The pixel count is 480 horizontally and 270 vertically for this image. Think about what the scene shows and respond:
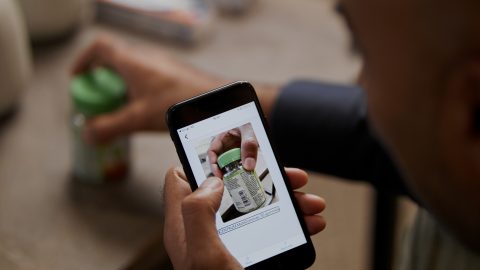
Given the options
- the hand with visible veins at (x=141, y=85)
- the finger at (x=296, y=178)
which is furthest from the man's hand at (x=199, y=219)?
the hand with visible veins at (x=141, y=85)

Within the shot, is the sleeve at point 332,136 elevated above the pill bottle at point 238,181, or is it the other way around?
the pill bottle at point 238,181

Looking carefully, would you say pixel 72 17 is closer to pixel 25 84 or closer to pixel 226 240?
pixel 25 84

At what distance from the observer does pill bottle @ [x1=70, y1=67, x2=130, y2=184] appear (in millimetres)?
675

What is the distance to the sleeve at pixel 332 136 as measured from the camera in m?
0.73

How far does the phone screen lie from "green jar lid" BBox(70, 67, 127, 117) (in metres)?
0.25

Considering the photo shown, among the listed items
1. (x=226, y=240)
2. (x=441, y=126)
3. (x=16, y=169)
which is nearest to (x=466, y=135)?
(x=441, y=126)

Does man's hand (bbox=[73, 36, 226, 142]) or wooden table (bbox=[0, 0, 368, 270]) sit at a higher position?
man's hand (bbox=[73, 36, 226, 142])

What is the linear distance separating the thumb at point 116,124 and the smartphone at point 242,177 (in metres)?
0.23

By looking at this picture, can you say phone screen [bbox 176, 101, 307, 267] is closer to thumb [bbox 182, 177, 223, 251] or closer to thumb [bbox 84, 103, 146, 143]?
thumb [bbox 182, 177, 223, 251]

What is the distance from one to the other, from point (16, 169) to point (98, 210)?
0.09 meters

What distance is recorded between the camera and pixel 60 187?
70 cm

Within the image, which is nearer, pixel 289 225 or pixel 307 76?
pixel 289 225

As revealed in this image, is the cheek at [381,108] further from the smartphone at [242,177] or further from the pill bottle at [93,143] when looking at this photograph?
the pill bottle at [93,143]

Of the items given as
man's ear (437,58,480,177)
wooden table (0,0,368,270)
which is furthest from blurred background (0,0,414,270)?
man's ear (437,58,480,177)
